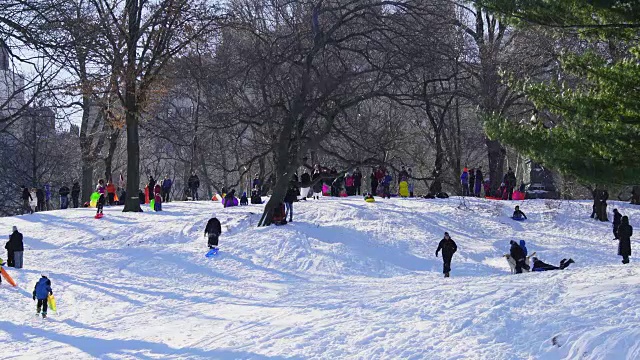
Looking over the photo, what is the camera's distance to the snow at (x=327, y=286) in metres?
12.5

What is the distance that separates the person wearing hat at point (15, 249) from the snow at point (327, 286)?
1.38ft

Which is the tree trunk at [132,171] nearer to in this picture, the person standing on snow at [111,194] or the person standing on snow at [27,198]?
the person standing on snow at [111,194]

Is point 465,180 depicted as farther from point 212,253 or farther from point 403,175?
point 212,253

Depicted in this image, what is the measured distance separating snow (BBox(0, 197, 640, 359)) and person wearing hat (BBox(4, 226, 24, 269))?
0.42m

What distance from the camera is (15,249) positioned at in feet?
75.5

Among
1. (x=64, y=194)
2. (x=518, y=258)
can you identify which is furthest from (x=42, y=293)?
(x=64, y=194)

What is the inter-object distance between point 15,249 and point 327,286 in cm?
1000

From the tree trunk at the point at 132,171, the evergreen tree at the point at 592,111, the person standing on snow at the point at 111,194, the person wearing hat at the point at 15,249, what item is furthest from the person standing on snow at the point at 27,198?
the evergreen tree at the point at 592,111

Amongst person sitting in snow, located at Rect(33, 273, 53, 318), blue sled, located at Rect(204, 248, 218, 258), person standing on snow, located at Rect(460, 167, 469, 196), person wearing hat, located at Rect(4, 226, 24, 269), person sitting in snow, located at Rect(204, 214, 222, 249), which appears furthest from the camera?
person standing on snow, located at Rect(460, 167, 469, 196)

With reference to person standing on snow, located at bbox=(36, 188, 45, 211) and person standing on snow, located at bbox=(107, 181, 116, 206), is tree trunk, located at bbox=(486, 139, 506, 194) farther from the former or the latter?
person standing on snow, located at bbox=(36, 188, 45, 211)

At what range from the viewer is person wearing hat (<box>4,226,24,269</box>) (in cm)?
2274

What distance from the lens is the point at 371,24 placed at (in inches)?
1048

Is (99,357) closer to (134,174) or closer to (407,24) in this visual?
(407,24)

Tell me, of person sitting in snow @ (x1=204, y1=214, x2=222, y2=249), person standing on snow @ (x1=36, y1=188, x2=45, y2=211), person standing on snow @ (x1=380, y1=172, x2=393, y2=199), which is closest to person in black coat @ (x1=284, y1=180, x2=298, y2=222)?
person sitting in snow @ (x1=204, y1=214, x2=222, y2=249)
